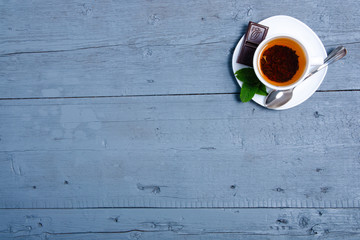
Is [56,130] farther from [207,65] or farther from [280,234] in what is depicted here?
[280,234]

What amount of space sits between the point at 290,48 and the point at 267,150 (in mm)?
251

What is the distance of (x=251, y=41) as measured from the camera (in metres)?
0.62

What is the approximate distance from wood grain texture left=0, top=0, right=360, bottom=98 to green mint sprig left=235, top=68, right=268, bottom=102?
56 millimetres

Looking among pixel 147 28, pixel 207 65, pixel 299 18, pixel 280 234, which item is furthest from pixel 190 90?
pixel 280 234

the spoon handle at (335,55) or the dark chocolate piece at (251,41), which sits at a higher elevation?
the dark chocolate piece at (251,41)

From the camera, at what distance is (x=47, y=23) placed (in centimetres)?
71

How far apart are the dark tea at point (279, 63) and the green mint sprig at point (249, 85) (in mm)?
Answer: 24

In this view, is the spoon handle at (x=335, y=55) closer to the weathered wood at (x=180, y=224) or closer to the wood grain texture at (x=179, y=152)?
the wood grain texture at (x=179, y=152)

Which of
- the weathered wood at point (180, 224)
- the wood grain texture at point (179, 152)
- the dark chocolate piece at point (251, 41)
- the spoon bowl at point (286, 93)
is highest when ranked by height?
the dark chocolate piece at point (251, 41)

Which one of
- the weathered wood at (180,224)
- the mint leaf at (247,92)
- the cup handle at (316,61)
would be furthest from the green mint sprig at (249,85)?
the weathered wood at (180,224)

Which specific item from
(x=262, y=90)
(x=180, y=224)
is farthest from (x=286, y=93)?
(x=180, y=224)

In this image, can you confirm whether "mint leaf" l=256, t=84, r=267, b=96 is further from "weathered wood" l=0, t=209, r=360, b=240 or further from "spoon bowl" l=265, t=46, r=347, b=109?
"weathered wood" l=0, t=209, r=360, b=240

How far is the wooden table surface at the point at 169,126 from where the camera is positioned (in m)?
0.68

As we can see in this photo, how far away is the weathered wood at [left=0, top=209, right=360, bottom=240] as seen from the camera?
0.71 meters
